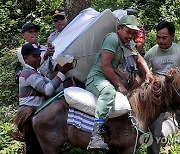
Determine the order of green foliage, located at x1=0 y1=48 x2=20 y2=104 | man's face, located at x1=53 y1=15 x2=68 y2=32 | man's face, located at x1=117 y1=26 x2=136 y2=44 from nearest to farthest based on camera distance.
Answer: man's face, located at x1=117 y1=26 x2=136 y2=44, man's face, located at x1=53 y1=15 x2=68 y2=32, green foliage, located at x1=0 y1=48 x2=20 y2=104

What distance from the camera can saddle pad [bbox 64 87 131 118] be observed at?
4441mm

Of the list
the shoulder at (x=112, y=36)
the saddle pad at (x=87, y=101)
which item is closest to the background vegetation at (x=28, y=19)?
the shoulder at (x=112, y=36)

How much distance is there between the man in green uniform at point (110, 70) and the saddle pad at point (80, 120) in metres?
0.19

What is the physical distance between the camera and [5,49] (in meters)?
11.1

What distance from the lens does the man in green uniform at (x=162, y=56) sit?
16.6 feet

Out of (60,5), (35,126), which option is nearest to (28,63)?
(35,126)

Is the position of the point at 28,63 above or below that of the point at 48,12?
above

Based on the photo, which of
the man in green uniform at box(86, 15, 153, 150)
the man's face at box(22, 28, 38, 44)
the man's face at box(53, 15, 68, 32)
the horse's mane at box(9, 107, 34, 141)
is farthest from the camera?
the man's face at box(53, 15, 68, 32)

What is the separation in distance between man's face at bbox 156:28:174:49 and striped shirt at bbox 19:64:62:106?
1.49 meters

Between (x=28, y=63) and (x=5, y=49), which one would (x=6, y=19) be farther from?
(x=28, y=63)

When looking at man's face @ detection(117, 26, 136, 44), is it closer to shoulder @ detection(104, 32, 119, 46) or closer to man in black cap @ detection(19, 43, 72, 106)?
shoulder @ detection(104, 32, 119, 46)

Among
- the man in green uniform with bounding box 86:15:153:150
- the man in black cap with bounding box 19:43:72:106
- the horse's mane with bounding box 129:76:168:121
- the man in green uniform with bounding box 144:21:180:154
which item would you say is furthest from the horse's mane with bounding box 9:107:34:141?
the man in green uniform with bounding box 144:21:180:154

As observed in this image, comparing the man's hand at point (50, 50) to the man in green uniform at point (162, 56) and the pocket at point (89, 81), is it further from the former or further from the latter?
the man in green uniform at point (162, 56)

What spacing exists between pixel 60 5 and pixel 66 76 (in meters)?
7.50
